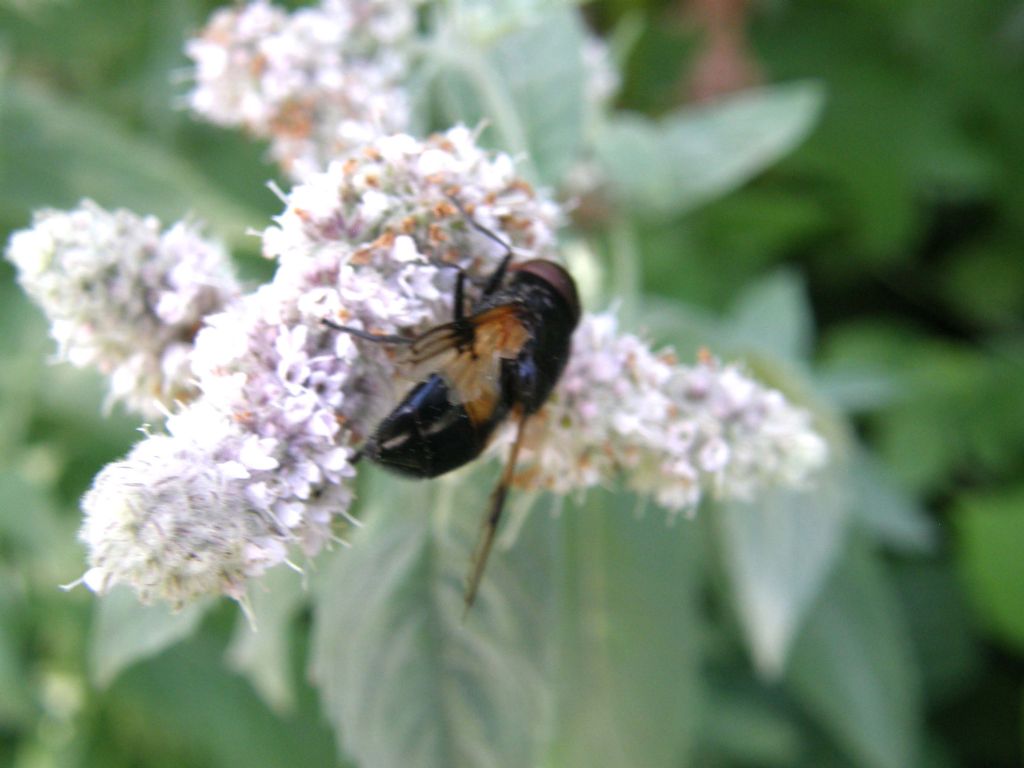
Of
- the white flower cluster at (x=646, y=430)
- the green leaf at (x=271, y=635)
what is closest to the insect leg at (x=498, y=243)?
the white flower cluster at (x=646, y=430)

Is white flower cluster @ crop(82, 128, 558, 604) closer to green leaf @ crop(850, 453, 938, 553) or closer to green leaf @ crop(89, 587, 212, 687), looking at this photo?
green leaf @ crop(89, 587, 212, 687)

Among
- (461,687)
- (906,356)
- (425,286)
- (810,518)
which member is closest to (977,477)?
(906,356)

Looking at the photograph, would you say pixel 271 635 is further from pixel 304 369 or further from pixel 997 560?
pixel 997 560

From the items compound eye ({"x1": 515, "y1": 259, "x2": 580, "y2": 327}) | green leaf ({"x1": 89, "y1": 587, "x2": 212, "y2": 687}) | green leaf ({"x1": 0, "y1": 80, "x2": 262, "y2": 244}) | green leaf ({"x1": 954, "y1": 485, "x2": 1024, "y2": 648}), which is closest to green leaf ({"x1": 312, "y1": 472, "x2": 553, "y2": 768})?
green leaf ({"x1": 89, "y1": 587, "x2": 212, "y2": 687})

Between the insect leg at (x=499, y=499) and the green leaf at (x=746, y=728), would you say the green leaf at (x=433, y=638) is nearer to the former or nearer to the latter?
the insect leg at (x=499, y=499)

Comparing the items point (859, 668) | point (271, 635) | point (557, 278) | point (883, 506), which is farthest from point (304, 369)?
point (883, 506)

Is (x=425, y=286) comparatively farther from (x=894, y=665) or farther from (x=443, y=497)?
(x=894, y=665)
